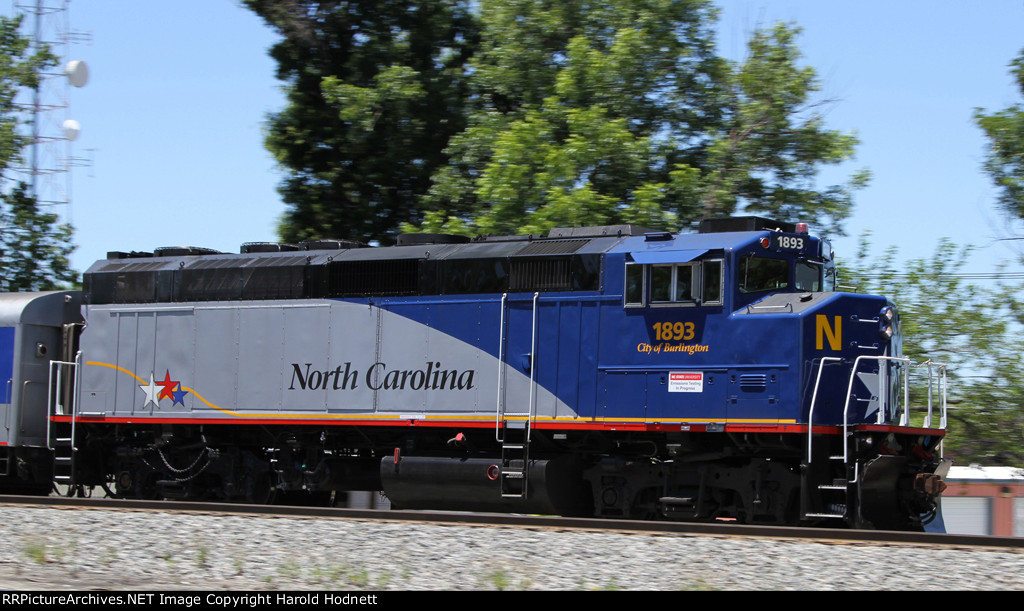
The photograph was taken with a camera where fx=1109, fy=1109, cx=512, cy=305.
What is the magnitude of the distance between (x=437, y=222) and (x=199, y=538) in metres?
11.8

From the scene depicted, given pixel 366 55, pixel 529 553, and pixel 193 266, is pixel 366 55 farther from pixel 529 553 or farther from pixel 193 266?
pixel 529 553

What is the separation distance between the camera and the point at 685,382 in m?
13.2

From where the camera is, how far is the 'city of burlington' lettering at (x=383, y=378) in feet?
49.0

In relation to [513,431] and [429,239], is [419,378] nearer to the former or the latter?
[513,431]

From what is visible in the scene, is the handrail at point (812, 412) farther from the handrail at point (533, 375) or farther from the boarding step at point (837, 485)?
the handrail at point (533, 375)

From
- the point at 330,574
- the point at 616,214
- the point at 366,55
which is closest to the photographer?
the point at 330,574

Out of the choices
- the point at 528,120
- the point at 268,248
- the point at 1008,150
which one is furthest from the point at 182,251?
the point at 1008,150

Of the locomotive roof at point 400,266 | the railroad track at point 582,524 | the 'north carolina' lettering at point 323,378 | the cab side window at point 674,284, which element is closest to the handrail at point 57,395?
the locomotive roof at point 400,266

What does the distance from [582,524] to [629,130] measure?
40.3ft

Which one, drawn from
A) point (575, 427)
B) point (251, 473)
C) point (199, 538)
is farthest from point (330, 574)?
point (251, 473)

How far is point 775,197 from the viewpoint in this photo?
22.6 meters

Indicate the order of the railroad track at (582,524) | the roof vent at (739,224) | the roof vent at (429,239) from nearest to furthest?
the railroad track at (582,524)
the roof vent at (739,224)
the roof vent at (429,239)

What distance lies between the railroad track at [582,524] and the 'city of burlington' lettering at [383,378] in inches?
73.3

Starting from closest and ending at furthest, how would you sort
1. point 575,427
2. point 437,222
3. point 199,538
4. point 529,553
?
1. point 529,553
2. point 199,538
3. point 575,427
4. point 437,222
